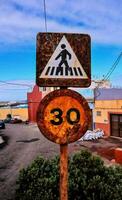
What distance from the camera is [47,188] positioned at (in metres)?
5.81

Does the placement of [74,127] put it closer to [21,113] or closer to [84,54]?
[84,54]

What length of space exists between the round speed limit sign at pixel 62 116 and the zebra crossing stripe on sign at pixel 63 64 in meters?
0.18

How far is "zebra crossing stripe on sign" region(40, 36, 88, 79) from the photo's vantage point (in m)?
3.43

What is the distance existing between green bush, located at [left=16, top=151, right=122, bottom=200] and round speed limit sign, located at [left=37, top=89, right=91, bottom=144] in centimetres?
246

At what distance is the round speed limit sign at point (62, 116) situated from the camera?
11.1 ft

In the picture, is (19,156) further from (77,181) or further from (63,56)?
(63,56)

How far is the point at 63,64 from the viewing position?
11.3ft

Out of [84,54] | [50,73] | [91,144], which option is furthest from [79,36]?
[91,144]

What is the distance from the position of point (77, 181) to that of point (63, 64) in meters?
3.08

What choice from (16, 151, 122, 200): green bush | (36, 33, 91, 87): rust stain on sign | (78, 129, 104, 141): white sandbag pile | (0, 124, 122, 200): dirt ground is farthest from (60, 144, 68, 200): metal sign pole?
(78, 129, 104, 141): white sandbag pile

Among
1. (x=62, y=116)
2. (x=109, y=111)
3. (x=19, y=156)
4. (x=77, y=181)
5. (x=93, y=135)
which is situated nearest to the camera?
(x=62, y=116)

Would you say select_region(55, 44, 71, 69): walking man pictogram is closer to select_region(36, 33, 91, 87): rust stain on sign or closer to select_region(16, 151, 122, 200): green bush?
select_region(36, 33, 91, 87): rust stain on sign

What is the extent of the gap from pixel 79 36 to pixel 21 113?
58.6m

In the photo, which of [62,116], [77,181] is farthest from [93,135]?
[62,116]
